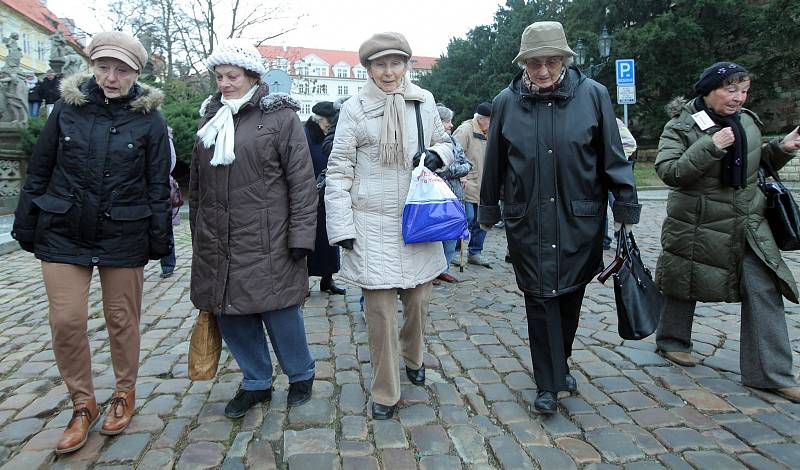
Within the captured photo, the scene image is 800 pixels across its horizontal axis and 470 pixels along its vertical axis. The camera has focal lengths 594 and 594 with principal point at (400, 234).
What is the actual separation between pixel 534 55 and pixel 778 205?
6.12ft

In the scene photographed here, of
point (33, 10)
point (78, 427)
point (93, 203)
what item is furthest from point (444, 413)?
point (33, 10)

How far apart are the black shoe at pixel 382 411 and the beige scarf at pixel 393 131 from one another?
132 cm

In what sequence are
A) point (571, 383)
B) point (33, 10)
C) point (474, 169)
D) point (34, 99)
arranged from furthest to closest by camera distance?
point (33, 10) < point (34, 99) < point (474, 169) < point (571, 383)

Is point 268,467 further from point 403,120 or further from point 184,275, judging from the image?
point 184,275

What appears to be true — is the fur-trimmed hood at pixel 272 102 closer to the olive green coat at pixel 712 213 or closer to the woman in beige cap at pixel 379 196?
the woman in beige cap at pixel 379 196

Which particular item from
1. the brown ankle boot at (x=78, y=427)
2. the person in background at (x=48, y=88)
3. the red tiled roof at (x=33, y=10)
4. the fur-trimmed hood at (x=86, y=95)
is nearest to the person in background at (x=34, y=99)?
the person in background at (x=48, y=88)

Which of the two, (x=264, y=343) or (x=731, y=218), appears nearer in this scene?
(x=264, y=343)

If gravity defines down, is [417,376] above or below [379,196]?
below

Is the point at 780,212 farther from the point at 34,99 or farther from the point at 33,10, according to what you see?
the point at 33,10

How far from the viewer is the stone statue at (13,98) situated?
1444cm

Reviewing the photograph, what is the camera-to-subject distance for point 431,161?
329 cm

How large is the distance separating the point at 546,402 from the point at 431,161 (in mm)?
1460

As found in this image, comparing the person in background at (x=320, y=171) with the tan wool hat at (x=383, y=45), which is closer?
the tan wool hat at (x=383, y=45)

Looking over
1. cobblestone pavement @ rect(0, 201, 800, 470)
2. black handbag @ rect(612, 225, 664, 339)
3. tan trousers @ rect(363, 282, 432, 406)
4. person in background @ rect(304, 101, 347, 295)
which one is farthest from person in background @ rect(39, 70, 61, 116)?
black handbag @ rect(612, 225, 664, 339)
